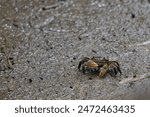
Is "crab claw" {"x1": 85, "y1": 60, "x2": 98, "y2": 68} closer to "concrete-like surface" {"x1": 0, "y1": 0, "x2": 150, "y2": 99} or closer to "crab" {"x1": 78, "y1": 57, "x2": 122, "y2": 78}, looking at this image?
"crab" {"x1": 78, "y1": 57, "x2": 122, "y2": 78}

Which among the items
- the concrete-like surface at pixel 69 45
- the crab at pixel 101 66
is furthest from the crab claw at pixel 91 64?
the concrete-like surface at pixel 69 45

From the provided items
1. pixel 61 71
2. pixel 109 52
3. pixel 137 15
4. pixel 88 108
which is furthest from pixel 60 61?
pixel 137 15

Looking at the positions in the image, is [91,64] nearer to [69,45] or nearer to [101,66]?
[101,66]

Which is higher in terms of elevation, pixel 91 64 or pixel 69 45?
pixel 69 45

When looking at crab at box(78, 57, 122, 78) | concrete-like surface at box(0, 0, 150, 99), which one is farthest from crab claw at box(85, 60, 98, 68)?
concrete-like surface at box(0, 0, 150, 99)

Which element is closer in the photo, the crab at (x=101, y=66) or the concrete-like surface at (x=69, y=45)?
the concrete-like surface at (x=69, y=45)

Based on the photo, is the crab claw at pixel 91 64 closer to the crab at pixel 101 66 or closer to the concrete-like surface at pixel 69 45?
the crab at pixel 101 66

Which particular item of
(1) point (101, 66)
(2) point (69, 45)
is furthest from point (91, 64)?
(2) point (69, 45)
